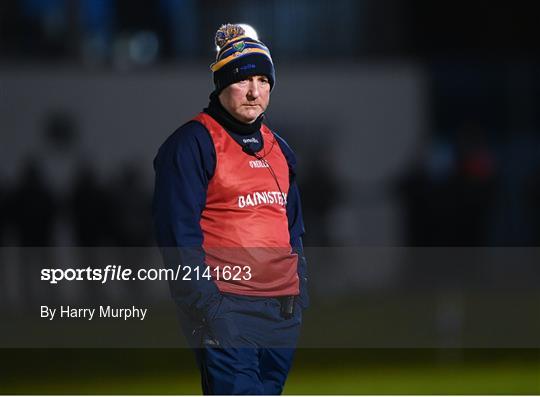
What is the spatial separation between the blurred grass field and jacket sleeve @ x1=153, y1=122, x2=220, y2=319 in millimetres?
4019

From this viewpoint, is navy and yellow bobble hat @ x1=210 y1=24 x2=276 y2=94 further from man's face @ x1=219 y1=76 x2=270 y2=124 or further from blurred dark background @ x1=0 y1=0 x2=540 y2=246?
blurred dark background @ x1=0 y1=0 x2=540 y2=246

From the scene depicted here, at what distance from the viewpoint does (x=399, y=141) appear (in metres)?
16.1

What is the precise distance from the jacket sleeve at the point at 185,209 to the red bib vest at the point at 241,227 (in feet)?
0.21

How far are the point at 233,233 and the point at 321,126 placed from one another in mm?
10976

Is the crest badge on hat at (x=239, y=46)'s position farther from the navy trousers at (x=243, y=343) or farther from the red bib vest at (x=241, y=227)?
the navy trousers at (x=243, y=343)

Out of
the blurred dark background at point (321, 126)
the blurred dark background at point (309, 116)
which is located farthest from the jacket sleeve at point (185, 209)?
the blurred dark background at point (309, 116)

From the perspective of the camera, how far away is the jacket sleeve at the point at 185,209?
4.89 meters

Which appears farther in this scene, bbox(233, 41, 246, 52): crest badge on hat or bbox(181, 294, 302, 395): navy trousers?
bbox(233, 41, 246, 52): crest badge on hat

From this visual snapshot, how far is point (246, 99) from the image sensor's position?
518cm

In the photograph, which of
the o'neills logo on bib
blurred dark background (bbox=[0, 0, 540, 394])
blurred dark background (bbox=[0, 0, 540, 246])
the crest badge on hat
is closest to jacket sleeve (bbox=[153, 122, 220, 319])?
the o'neills logo on bib

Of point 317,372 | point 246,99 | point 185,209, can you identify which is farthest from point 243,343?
point 317,372

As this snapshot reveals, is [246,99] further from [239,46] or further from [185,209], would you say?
[185,209]

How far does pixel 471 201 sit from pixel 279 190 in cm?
1057

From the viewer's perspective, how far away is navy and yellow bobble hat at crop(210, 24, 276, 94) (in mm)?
5176
